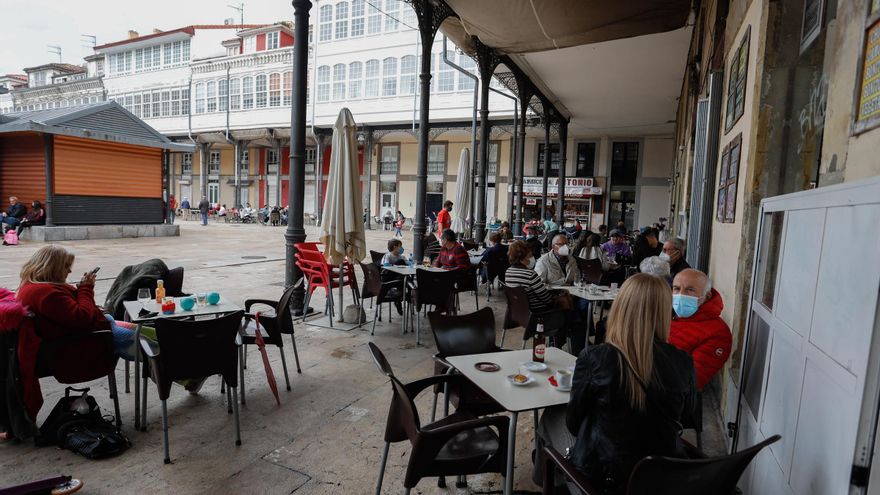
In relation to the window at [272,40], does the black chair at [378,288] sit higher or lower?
lower

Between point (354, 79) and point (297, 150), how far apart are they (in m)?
18.8

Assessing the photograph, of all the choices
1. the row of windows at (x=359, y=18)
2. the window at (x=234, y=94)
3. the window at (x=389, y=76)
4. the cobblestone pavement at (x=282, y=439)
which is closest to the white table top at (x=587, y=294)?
the cobblestone pavement at (x=282, y=439)

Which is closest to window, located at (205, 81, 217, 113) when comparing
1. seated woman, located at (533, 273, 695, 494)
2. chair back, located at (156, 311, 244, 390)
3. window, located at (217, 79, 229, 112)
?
window, located at (217, 79, 229, 112)

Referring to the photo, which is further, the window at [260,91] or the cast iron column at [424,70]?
the window at [260,91]

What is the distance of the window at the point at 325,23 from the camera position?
2339 centimetres

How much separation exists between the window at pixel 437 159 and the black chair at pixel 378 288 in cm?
2076

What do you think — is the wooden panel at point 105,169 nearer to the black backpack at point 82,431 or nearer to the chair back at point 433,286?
the chair back at point 433,286

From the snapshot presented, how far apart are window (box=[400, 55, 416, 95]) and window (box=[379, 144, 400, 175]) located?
5.50 m

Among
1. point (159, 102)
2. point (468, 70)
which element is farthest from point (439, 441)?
point (159, 102)

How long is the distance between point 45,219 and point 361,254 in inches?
493

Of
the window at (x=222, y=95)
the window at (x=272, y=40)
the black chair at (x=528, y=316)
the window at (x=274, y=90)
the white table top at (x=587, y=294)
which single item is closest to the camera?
A: the black chair at (x=528, y=316)

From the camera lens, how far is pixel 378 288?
5262 mm

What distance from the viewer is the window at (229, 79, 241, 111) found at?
1051 inches

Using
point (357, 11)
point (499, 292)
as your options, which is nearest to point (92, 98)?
point (357, 11)
